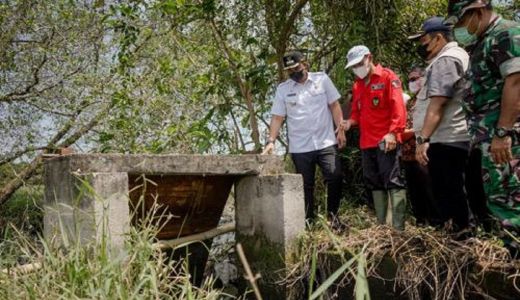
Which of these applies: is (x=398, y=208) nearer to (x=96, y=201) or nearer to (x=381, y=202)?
(x=381, y=202)

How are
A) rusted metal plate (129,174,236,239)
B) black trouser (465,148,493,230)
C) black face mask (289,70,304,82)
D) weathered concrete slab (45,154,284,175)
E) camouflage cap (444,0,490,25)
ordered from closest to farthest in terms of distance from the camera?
camouflage cap (444,0,490,25)
black trouser (465,148,493,230)
weathered concrete slab (45,154,284,175)
rusted metal plate (129,174,236,239)
black face mask (289,70,304,82)

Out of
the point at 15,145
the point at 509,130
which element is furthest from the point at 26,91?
the point at 509,130

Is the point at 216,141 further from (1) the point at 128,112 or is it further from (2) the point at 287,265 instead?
(2) the point at 287,265

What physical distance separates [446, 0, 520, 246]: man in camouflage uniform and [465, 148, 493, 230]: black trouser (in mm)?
198

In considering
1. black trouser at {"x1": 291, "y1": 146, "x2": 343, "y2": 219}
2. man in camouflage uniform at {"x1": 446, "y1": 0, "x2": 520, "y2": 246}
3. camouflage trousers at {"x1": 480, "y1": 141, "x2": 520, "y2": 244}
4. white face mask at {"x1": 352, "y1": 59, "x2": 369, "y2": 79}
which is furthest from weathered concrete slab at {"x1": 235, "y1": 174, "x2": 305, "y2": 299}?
camouflage trousers at {"x1": 480, "y1": 141, "x2": 520, "y2": 244}

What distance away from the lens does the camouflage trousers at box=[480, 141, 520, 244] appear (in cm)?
308

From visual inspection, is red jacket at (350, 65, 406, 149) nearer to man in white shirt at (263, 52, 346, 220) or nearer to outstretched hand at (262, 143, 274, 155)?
man in white shirt at (263, 52, 346, 220)

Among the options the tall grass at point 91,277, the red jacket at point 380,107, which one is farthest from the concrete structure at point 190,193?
the tall grass at point 91,277

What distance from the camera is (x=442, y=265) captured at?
372cm

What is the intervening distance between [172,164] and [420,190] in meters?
1.84

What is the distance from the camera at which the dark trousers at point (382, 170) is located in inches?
184

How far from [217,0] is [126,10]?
1053mm

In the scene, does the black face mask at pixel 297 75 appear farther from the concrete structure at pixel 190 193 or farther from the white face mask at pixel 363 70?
the concrete structure at pixel 190 193

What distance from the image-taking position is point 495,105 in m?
3.24
